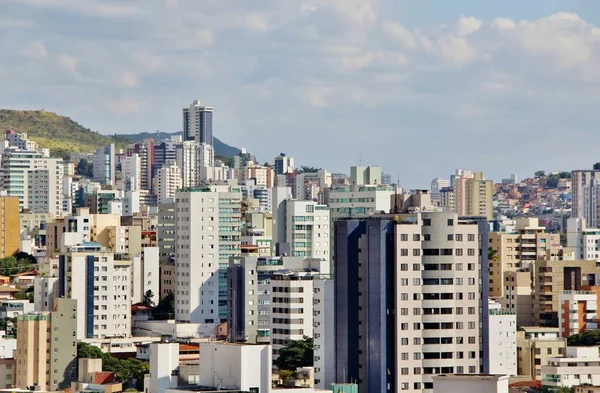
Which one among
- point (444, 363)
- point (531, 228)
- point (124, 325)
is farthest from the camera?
point (531, 228)

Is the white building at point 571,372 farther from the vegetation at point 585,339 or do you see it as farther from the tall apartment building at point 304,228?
the tall apartment building at point 304,228

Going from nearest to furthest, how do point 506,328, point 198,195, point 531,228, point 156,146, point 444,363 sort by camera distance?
point 444,363 < point 506,328 < point 198,195 < point 531,228 < point 156,146

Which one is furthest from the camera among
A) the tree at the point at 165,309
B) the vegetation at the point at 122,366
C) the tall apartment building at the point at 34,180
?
the tall apartment building at the point at 34,180

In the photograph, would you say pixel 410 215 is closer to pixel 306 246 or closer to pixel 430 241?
pixel 430 241

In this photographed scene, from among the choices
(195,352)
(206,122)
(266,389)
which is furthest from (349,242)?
(206,122)

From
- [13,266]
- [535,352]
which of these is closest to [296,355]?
[535,352]

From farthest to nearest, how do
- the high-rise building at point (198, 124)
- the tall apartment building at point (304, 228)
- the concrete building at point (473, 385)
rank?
the high-rise building at point (198, 124) → the tall apartment building at point (304, 228) → the concrete building at point (473, 385)

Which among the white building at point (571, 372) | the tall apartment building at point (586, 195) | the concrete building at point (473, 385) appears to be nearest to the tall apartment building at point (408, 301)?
the white building at point (571, 372)
